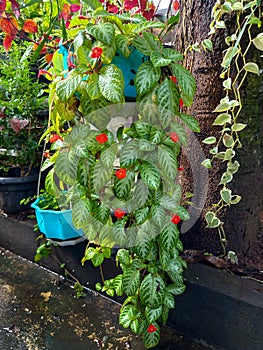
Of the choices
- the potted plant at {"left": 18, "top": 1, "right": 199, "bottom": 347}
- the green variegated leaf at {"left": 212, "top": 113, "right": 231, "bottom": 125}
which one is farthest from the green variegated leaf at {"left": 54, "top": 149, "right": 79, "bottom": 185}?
the green variegated leaf at {"left": 212, "top": 113, "right": 231, "bottom": 125}

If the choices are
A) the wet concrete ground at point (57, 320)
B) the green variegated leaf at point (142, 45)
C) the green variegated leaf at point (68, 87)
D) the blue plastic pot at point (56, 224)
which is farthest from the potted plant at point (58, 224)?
the green variegated leaf at point (142, 45)

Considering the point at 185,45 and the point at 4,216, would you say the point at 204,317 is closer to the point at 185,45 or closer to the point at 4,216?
the point at 185,45

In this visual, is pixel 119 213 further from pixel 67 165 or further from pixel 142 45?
pixel 142 45

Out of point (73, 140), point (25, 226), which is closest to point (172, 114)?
point (73, 140)

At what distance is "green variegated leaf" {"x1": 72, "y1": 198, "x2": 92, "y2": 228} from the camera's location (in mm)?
947

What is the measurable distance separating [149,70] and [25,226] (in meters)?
1.21

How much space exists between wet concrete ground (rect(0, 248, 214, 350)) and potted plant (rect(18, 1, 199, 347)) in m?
0.23

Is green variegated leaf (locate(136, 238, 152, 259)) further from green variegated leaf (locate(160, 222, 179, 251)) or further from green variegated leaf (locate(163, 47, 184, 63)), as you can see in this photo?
green variegated leaf (locate(163, 47, 184, 63))

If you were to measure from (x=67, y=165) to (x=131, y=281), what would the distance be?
371 mm

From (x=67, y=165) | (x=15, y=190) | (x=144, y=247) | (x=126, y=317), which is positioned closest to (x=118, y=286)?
(x=126, y=317)

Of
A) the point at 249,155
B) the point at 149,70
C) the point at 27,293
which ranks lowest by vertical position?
the point at 27,293

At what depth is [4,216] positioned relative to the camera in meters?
1.98

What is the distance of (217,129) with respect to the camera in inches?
46.4

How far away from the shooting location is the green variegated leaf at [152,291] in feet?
3.26
